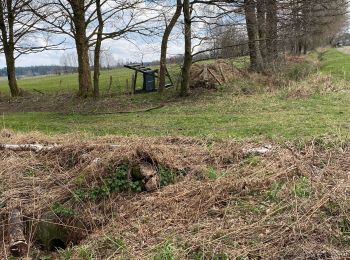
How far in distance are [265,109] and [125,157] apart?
24.5ft

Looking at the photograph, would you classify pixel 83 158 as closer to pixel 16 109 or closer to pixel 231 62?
pixel 16 109

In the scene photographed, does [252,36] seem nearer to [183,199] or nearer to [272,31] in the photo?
[272,31]

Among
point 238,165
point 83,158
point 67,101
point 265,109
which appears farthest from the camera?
point 67,101

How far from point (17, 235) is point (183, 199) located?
7.84 ft

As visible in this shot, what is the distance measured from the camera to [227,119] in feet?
39.0

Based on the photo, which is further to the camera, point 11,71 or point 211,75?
point 11,71

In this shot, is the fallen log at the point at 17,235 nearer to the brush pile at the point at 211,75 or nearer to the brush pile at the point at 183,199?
the brush pile at the point at 183,199

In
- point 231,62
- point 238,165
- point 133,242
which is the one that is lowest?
point 133,242

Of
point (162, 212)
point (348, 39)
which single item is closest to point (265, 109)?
point (162, 212)

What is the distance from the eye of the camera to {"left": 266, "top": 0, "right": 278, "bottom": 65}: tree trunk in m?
19.0

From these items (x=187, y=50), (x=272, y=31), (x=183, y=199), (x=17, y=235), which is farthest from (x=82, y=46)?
(x=183, y=199)

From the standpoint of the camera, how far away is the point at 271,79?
68.0 ft

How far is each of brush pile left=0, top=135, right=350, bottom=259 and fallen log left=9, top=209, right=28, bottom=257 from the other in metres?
0.11

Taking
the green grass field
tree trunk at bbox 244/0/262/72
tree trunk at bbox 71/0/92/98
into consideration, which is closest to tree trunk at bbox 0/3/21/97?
tree trunk at bbox 71/0/92/98
